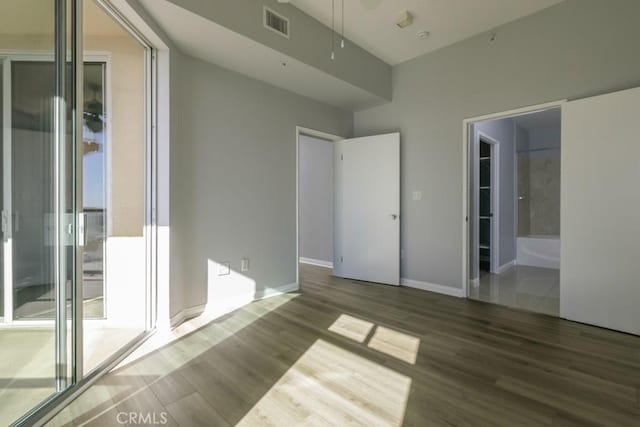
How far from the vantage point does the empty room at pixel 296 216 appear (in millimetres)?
1661

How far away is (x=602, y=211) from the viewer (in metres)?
2.69

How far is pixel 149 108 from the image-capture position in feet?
8.49

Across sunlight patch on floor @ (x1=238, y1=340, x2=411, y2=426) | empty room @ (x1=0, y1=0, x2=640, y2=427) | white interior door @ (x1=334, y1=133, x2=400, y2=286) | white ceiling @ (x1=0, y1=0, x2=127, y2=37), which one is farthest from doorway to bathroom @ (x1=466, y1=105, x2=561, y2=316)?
white ceiling @ (x1=0, y1=0, x2=127, y2=37)

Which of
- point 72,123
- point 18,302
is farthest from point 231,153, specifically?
point 18,302

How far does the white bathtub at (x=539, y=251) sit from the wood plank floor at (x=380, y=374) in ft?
9.96

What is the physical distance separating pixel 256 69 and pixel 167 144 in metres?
1.29

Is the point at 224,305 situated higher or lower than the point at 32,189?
lower

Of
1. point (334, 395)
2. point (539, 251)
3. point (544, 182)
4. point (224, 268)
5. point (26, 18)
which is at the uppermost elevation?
point (26, 18)

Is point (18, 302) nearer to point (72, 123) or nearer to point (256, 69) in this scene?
point (72, 123)

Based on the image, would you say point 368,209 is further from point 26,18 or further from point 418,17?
point 26,18

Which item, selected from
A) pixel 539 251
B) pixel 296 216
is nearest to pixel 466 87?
pixel 296 216

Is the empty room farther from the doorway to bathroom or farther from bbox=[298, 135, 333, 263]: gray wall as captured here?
bbox=[298, 135, 333, 263]: gray wall

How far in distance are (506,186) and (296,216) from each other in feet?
13.1

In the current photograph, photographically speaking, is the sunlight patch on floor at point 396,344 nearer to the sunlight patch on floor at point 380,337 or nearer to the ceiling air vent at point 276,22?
the sunlight patch on floor at point 380,337
